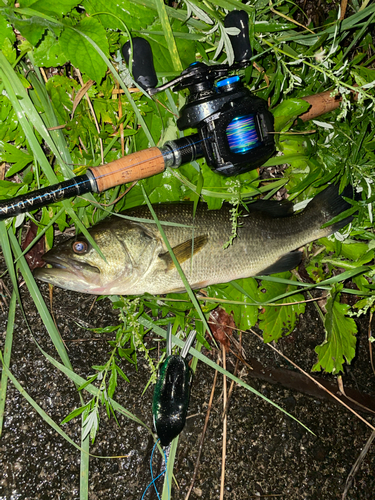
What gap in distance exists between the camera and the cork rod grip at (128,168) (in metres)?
1.78

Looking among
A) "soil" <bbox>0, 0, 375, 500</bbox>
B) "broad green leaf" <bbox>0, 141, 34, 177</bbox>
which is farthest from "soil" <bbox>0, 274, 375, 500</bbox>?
"broad green leaf" <bbox>0, 141, 34, 177</bbox>

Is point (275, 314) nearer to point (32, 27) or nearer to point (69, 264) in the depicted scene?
point (69, 264)

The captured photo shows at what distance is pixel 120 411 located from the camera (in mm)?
2109

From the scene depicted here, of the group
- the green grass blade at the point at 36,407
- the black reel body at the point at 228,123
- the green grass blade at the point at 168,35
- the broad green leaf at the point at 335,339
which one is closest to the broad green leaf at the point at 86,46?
the green grass blade at the point at 168,35

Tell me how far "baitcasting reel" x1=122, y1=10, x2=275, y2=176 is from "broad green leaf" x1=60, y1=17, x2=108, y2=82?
0.13 m

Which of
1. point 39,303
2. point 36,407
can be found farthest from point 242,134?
point 36,407

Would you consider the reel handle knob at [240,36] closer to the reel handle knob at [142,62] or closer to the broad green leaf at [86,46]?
the reel handle knob at [142,62]

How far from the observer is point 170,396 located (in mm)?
2096

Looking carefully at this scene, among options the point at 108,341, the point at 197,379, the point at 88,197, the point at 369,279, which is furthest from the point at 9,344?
the point at 369,279

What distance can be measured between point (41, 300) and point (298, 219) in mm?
1603

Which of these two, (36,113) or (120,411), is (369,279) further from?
(36,113)

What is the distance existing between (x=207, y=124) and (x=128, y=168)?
1.48ft

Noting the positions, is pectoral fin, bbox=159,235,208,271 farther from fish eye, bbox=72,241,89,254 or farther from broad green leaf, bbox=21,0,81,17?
broad green leaf, bbox=21,0,81,17

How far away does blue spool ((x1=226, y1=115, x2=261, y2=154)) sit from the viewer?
5.91 feet
